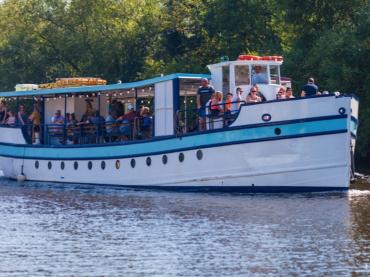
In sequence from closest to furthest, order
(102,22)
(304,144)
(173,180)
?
(304,144)
(173,180)
(102,22)

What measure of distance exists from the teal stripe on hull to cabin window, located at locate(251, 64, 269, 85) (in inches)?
104

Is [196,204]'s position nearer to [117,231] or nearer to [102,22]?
[117,231]

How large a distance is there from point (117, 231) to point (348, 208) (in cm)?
629

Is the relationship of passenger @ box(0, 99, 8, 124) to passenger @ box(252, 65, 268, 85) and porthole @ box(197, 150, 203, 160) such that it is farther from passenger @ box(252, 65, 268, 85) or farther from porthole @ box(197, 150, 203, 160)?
passenger @ box(252, 65, 268, 85)

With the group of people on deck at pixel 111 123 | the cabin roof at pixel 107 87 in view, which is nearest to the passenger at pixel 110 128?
the group of people on deck at pixel 111 123

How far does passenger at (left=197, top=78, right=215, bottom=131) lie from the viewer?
94.6 feet

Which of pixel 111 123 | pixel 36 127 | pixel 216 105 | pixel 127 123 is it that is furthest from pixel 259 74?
pixel 36 127

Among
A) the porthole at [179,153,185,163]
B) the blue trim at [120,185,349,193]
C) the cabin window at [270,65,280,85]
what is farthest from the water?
the cabin window at [270,65,280,85]

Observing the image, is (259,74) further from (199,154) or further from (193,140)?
(199,154)

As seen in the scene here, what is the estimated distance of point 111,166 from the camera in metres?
31.6

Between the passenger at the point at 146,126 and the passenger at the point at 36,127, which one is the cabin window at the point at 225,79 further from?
the passenger at the point at 36,127

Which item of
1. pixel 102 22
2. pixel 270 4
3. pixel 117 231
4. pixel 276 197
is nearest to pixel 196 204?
pixel 276 197

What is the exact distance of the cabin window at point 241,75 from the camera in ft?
97.1

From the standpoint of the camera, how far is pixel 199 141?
2825cm
